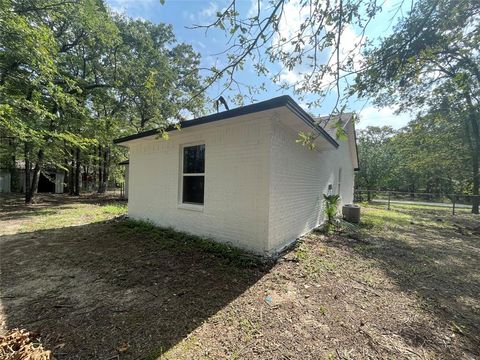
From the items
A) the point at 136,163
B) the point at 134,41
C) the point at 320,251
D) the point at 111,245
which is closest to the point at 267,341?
the point at 320,251

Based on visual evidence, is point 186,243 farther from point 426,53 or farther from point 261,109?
point 426,53

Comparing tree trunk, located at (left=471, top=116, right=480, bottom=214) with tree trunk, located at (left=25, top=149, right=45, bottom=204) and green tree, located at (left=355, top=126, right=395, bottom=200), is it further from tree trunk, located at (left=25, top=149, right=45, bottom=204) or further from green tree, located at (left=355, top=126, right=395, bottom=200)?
tree trunk, located at (left=25, top=149, right=45, bottom=204)

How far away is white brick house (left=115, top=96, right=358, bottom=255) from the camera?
14.8 ft

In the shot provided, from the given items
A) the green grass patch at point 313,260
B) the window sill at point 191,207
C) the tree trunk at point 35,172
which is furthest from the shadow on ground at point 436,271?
the tree trunk at point 35,172

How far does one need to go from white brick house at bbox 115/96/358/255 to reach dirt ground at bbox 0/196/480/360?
Answer: 76cm

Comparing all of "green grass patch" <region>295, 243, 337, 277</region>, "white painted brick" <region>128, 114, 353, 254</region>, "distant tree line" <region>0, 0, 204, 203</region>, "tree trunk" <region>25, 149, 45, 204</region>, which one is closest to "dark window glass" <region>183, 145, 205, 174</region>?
"white painted brick" <region>128, 114, 353, 254</region>

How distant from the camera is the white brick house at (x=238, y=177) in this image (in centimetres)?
452

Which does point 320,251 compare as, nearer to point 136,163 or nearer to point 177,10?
point 177,10

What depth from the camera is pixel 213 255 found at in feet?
15.5

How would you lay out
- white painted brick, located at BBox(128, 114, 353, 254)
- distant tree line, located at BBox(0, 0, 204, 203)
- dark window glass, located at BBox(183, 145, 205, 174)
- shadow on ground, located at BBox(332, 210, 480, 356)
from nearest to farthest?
shadow on ground, located at BBox(332, 210, 480, 356)
white painted brick, located at BBox(128, 114, 353, 254)
dark window glass, located at BBox(183, 145, 205, 174)
distant tree line, located at BBox(0, 0, 204, 203)

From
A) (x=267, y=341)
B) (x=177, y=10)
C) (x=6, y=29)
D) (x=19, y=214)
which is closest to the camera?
(x=267, y=341)

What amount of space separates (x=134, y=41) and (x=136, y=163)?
39.4ft

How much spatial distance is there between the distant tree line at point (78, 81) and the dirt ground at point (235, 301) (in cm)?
262

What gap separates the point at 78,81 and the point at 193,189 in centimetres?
1145
